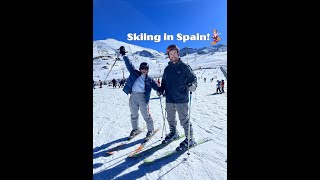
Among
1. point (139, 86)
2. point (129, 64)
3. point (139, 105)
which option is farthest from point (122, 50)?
point (139, 105)

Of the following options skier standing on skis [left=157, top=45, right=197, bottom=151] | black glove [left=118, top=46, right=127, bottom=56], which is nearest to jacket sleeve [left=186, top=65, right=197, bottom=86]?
skier standing on skis [left=157, top=45, right=197, bottom=151]

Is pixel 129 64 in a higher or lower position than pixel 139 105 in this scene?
higher

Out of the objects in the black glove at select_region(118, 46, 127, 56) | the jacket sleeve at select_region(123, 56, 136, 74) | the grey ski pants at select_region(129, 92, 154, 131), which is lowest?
the grey ski pants at select_region(129, 92, 154, 131)

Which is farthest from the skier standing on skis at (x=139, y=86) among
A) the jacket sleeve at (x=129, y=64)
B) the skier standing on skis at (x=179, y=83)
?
the skier standing on skis at (x=179, y=83)

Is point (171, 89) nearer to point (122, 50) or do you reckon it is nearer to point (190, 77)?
point (190, 77)

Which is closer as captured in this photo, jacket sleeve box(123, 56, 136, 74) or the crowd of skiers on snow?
the crowd of skiers on snow

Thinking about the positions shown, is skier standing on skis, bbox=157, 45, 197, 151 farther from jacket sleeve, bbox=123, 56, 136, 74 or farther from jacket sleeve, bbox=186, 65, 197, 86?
jacket sleeve, bbox=123, 56, 136, 74

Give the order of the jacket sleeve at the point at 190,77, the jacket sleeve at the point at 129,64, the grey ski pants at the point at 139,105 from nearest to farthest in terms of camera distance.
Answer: the jacket sleeve at the point at 190,77 → the jacket sleeve at the point at 129,64 → the grey ski pants at the point at 139,105

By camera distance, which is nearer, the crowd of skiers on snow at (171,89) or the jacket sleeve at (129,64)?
the crowd of skiers on snow at (171,89)

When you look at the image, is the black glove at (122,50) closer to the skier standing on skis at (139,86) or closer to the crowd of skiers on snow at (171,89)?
the crowd of skiers on snow at (171,89)
